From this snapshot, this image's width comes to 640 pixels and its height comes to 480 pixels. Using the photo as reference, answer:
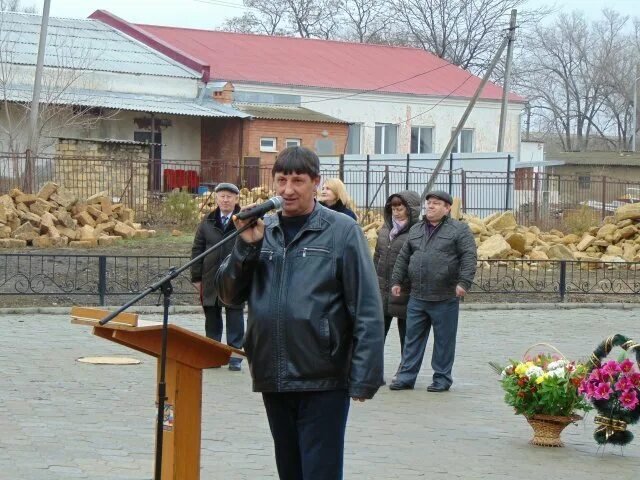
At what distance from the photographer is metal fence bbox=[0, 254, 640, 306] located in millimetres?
17531

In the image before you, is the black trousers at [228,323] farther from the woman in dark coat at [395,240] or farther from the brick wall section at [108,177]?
the brick wall section at [108,177]

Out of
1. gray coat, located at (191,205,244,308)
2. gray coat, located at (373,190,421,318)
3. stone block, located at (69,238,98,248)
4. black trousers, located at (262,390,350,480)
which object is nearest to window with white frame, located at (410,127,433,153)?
stone block, located at (69,238,98,248)

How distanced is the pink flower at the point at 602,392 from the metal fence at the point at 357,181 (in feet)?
71.9

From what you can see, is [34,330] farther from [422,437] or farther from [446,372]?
[422,437]

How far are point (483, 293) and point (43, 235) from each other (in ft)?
30.2

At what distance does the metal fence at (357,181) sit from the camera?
30250 millimetres

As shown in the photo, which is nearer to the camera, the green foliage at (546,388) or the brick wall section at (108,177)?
the green foliage at (546,388)

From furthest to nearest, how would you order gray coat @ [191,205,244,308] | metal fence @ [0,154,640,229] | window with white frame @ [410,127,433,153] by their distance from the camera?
window with white frame @ [410,127,433,153]
metal fence @ [0,154,640,229]
gray coat @ [191,205,244,308]

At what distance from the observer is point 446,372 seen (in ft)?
36.8

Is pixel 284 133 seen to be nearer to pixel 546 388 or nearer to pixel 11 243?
pixel 11 243

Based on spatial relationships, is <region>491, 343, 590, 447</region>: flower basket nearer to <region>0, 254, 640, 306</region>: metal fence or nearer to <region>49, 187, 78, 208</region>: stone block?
<region>0, 254, 640, 306</region>: metal fence

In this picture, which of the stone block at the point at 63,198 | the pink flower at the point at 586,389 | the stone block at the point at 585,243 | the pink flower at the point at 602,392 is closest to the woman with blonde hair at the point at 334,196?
the pink flower at the point at 586,389

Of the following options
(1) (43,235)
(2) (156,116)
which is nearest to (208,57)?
(2) (156,116)

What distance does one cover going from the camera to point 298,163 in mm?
5309
